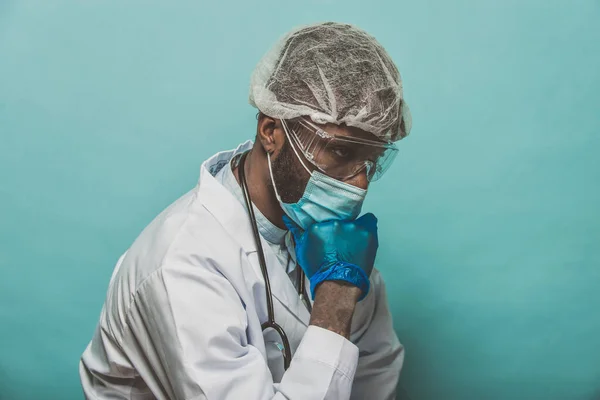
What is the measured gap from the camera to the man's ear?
172 centimetres

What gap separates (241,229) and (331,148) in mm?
301

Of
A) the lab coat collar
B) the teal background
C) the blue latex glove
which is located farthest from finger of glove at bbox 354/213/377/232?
the teal background

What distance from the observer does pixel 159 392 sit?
5.05ft

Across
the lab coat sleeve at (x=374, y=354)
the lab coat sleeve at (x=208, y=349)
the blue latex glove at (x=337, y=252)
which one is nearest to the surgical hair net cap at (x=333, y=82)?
the blue latex glove at (x=337, y=252)

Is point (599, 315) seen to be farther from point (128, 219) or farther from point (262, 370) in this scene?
point (128, 219)

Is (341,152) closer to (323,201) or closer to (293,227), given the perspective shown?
(323,201)

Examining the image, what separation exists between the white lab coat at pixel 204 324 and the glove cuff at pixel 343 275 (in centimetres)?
13

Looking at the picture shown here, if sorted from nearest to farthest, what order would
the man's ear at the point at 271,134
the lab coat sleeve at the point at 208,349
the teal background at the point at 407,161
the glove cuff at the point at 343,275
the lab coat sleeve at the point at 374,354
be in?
the lab coat sleeve at the point at 208,349
the glove cuff at the point at 343,275
the man's ear at the point at 271,134
the lab coat sleeve at the point at 374,354
the teal background at the point at 407,161

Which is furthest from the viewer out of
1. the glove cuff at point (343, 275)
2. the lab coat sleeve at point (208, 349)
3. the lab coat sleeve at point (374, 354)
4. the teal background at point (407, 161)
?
the teal background at point (407, 161)

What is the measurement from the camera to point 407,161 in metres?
2.23

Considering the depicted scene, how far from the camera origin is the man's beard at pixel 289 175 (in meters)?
1.71

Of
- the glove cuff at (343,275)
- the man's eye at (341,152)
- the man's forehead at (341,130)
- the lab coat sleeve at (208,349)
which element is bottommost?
the lab coat sleeve at (208,349)

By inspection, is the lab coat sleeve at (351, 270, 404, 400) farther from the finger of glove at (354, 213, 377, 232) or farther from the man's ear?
the man's ear

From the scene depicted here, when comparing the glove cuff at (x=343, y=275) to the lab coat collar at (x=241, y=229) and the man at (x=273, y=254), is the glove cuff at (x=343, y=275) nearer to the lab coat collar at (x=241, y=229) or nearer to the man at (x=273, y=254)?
the man at (x=273, y=254)
